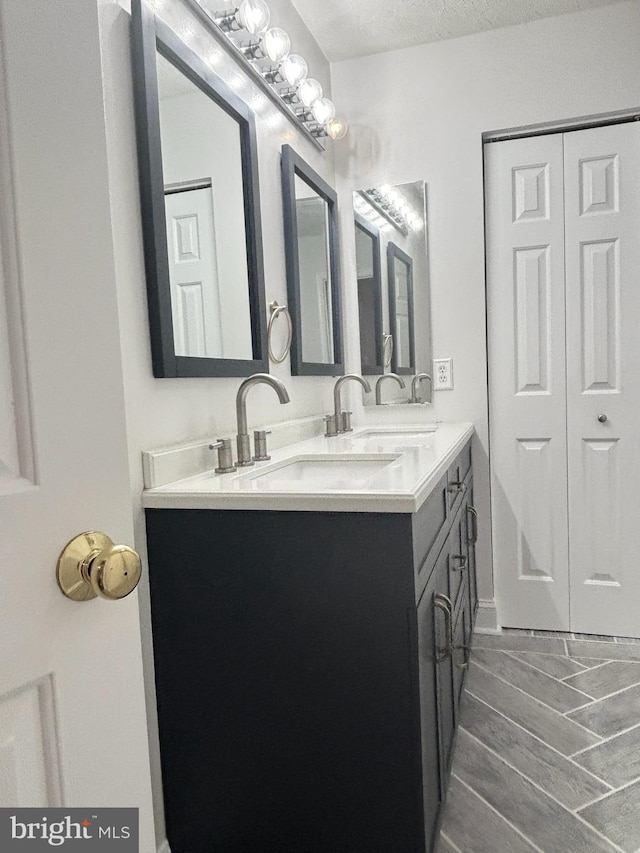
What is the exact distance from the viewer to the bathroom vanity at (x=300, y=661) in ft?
3.65

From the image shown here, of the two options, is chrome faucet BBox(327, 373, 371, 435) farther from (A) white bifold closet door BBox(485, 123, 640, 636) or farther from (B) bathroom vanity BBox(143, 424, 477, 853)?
(B) bathroom vanity BBox(143, 424, 477, 853)

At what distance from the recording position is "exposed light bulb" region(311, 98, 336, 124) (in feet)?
7.23

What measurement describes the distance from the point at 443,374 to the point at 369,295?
1.48 ft

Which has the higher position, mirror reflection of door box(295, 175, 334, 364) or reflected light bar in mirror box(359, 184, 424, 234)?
reflected light bar in mirror box(359, 184, 424, 234)

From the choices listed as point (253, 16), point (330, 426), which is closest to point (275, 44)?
point (253, 16)

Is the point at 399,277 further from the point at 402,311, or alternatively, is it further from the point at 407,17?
the point at 407,17

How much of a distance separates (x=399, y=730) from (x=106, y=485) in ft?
2.68

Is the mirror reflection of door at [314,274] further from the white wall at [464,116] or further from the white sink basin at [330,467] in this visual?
the white sink basin at [330,467]

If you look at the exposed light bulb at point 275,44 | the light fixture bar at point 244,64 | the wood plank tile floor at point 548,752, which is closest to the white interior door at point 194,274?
the light fixture bar at point 244,64

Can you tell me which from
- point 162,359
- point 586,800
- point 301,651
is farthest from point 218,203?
point 586,800

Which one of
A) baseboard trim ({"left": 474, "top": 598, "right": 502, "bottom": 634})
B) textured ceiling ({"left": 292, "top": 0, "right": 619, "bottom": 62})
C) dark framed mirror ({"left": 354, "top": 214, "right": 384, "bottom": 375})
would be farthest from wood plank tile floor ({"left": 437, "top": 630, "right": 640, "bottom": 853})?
textured ceiling ({"left": 292, "top": 0, "right": 619, "bottom": 62})

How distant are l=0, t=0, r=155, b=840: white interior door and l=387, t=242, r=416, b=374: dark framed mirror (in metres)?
2.08

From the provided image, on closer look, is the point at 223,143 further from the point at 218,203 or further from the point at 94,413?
the point at 94,413

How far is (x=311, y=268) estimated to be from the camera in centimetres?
227
